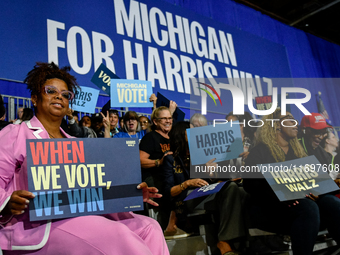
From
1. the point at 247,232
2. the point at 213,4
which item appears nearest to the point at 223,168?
the point at 247,232

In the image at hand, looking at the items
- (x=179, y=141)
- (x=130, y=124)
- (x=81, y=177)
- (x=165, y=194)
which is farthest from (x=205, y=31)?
(x=81, y=177)

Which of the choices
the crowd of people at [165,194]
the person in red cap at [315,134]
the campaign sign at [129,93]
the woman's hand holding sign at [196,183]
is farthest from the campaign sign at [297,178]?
the campaign sign at [129,93]

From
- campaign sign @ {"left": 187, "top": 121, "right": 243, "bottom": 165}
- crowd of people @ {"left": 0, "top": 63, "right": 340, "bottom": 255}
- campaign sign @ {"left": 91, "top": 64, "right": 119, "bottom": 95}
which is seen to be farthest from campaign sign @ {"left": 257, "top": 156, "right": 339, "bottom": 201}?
campaign sign @ {"left": 91, "top": 64, "right": 119, "bottom": 95}

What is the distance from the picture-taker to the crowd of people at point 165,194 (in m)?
1.04

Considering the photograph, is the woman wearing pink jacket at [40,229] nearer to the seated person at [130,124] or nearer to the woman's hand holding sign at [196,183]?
the woman's hand holding sign at [196,183]

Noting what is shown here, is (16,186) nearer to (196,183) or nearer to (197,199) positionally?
(196,183)

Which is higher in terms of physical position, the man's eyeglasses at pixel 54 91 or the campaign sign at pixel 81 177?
the man's eyeglasses at pixel 54 91

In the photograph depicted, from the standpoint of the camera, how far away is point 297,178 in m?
1.87

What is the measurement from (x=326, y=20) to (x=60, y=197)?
10.7 m

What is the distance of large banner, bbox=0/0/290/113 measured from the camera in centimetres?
395

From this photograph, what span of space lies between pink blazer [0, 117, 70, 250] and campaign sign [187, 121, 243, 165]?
1.06 meters

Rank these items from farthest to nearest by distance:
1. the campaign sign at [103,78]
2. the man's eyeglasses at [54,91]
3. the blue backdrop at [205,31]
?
the blue backdrop at [205,31]
the campaign sign at [103,78]
the man's eyeglasses at [54,91]

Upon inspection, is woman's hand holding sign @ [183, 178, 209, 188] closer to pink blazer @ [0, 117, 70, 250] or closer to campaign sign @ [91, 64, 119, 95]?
pink blazer @ [0, 117, 70, 250]

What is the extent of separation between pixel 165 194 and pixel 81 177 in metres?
1.06
